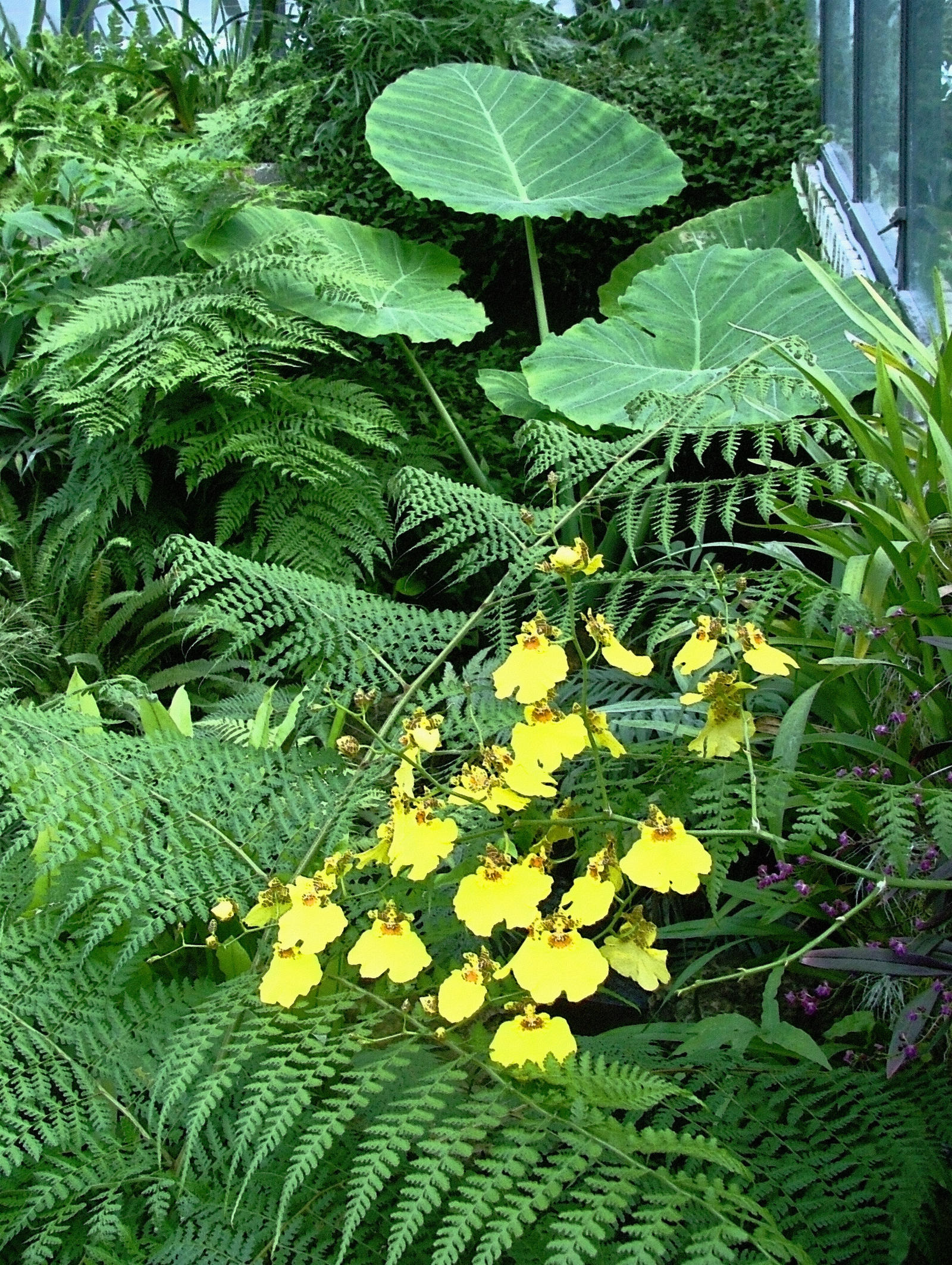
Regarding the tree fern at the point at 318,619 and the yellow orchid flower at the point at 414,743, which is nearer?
the yellow orchid flower at the point at 414,743

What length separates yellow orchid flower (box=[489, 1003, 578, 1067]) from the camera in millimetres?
843

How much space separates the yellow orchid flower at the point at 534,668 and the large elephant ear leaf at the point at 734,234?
102 inches

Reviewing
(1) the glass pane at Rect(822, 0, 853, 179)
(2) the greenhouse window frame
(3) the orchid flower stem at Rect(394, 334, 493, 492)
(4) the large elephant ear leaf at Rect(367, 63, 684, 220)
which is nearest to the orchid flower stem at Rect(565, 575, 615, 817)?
(2) the greenhouse window frame

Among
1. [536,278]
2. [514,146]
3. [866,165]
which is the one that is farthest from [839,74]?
[536,278]

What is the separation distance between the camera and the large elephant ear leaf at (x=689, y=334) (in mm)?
2641

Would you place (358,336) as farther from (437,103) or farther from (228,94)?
(228,94)

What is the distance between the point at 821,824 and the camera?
91 centimetres

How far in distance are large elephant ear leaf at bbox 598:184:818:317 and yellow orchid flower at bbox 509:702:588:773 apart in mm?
2619

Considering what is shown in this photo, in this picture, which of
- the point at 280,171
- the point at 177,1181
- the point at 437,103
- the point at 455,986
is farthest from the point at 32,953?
the point at 280,171

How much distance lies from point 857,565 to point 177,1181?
3.99ft

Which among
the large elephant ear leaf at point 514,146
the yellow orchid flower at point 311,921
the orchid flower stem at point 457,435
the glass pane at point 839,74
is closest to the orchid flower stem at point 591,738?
the yellow orchid flower at point 311,921

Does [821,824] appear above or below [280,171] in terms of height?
below

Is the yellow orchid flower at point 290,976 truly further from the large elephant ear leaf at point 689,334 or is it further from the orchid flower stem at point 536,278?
the orchid flower stem at point 536,278

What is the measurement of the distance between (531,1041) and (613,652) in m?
0.32
